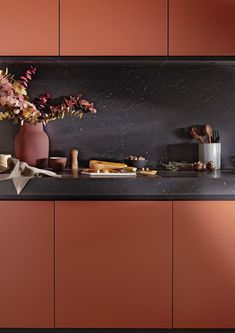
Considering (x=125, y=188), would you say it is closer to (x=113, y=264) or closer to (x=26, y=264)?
(x=113, y=264)

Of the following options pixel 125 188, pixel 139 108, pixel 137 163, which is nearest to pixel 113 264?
pixel 125 188

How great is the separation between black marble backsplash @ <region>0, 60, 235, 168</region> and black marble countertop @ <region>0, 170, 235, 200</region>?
0.71 m

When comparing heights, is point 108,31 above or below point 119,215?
above

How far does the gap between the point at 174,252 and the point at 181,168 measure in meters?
0.69

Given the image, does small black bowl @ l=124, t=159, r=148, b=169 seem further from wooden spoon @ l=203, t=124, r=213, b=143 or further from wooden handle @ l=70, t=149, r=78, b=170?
wooden spoon @ l=203, t=124, r=213, b=143

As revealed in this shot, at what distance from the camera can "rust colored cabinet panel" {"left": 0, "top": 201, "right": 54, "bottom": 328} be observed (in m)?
2.66

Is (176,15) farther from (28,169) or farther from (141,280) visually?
(141,280)

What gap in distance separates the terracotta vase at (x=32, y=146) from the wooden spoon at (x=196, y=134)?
88 centimetres

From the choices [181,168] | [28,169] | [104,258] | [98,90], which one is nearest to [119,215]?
[104,258]

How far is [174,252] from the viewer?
2.69 metres

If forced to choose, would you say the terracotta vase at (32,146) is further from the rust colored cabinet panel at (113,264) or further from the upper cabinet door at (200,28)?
the upper cabinet door at (200,28)

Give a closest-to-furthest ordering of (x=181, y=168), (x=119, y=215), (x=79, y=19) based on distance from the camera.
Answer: (x=119, y=215)
(x=79, y=19)
(x=181, y=168)

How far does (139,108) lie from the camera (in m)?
3.34

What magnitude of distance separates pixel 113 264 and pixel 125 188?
38 cm
